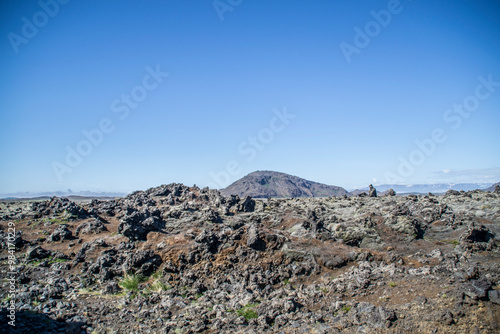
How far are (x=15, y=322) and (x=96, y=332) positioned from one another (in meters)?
2.64

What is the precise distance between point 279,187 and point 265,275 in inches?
3562

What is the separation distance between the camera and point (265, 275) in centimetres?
1386

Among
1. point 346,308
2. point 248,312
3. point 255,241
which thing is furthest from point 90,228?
point 346,308

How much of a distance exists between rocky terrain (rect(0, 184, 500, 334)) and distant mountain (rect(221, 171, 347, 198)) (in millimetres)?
72323

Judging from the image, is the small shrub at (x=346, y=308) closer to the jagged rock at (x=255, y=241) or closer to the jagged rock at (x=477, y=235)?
the jagged rock at (x=255, y=241)

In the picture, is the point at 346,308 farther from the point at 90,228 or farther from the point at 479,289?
the point at 90,228

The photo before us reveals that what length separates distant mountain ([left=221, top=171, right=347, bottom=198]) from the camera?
9776 cm

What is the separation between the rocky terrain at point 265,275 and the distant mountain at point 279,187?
237 feet

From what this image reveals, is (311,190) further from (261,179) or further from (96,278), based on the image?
(96,278)

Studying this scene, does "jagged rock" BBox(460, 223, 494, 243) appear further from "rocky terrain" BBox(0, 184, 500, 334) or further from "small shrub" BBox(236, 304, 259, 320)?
"small shrub" BBox(236, 304, 259, 320)

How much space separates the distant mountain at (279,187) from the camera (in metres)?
97.8

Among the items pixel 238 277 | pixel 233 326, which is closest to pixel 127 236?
pixel 238 277

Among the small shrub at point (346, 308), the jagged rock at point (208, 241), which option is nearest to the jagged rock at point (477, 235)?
the small shrub at point (346, 308)

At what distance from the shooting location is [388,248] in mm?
16234
